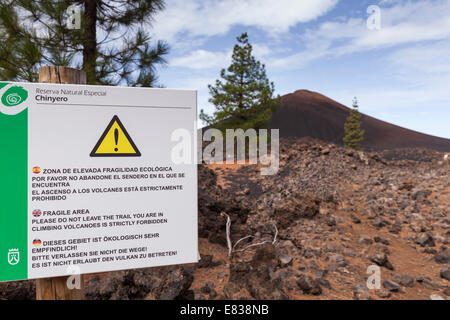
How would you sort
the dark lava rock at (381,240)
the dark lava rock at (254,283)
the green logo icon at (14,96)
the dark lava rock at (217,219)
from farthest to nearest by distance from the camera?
the dark lava rock at (381,240)
the dark lava rock at (217,219)
the dark lava rock at (254,283)
the green logo icon at (14,96)

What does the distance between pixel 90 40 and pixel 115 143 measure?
15.7 ft

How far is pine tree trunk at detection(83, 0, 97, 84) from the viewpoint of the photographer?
5.93 metres

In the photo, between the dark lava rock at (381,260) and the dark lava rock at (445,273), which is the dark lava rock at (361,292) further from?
the dark lava rock at (445,273)

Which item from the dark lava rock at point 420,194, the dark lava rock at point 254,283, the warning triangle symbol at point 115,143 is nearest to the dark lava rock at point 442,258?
the dark lava rock at point 420,194

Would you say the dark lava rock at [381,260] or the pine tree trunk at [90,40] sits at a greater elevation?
the pine tree trunk at [90,40]

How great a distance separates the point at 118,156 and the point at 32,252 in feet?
3.08

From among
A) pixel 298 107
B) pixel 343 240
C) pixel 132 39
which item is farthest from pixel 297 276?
pixel 298 107

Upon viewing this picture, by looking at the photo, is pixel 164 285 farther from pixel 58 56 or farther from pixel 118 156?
pixel 58 56

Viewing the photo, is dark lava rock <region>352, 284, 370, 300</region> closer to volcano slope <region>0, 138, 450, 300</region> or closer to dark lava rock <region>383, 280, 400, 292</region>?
volcano slope <region>0, 138, 450, 300</region>

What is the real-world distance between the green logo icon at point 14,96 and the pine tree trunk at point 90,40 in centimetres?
363

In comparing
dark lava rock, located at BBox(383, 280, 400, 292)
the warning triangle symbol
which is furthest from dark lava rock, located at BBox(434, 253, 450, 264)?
the warning triangle symbol

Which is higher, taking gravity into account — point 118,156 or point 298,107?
point 298,107

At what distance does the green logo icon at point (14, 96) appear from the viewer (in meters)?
2.31

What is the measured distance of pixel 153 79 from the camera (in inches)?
270
